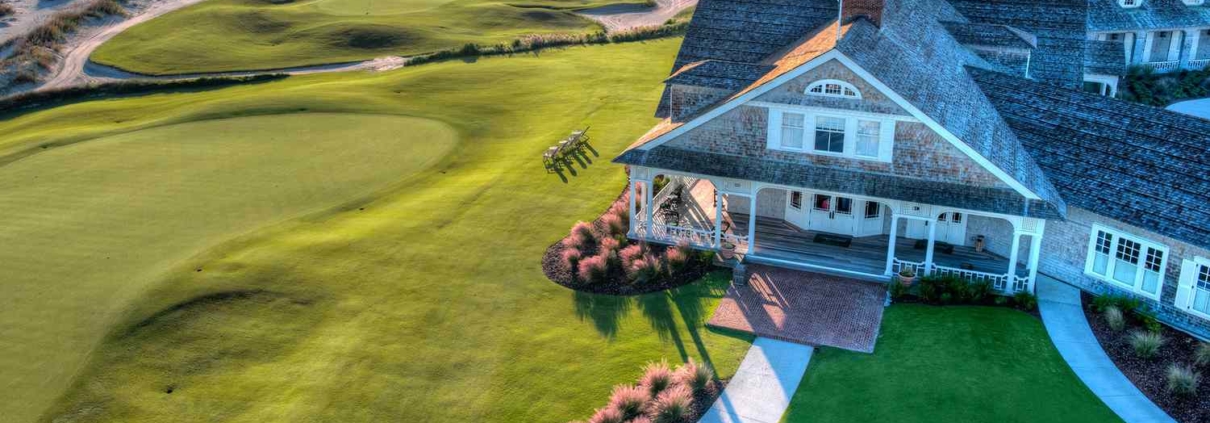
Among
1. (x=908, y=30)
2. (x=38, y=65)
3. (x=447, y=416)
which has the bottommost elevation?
(x=447, y=416)

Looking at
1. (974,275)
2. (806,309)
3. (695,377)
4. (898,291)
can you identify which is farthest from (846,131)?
(695,377)

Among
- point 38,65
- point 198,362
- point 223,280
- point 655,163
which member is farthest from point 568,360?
point 38,65

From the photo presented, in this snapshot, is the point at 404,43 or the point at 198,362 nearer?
the point at 198,362

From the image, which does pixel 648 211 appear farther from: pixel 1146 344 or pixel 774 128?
pixel 1146 344

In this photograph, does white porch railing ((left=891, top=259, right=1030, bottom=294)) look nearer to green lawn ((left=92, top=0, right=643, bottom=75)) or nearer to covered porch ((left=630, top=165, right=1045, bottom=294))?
covered porch ((left=630, top=165, right=1045, bottom=294))

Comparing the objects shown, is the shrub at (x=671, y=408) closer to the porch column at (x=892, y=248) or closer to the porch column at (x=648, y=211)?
the porch column at (x=892, y=248)

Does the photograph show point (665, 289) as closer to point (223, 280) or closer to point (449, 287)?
point (449, 287)
